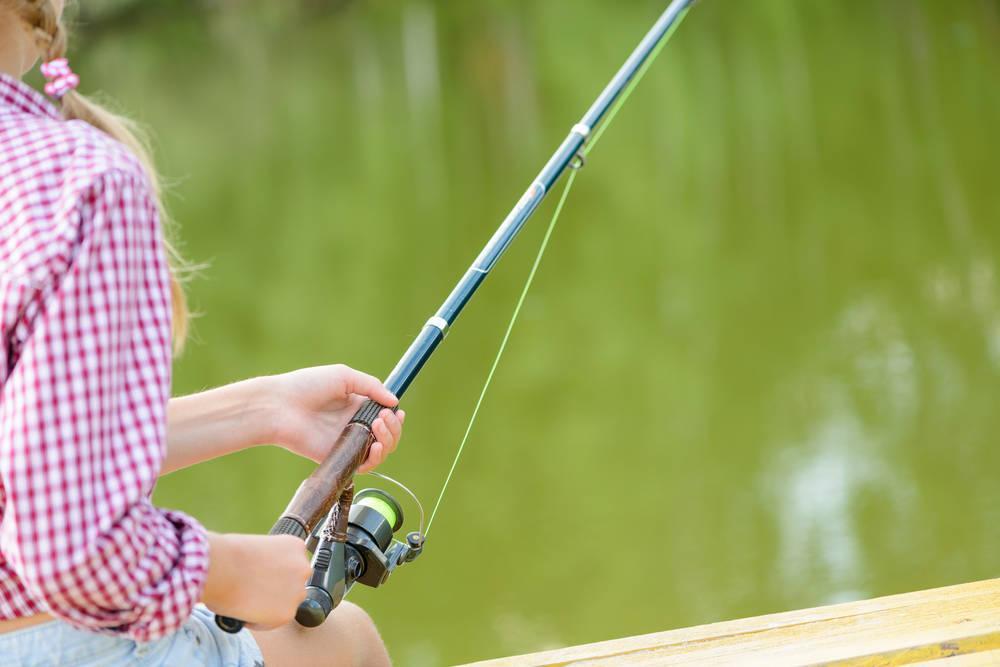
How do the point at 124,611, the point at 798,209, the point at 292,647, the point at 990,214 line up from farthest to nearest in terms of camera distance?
the point at 798,209 → the point at 990,214 → the point at 292,647 → the point at 124,611

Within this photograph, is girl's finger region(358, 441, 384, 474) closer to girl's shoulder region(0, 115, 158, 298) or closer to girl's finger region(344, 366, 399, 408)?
girl's finger region(344, 366, 399, 408)

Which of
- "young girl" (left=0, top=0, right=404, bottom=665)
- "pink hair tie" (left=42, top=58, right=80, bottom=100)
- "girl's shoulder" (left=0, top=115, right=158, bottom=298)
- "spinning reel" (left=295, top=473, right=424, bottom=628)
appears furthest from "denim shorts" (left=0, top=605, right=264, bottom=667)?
"pink hair tie" (left=42, top=58, right=80, bottom=100)

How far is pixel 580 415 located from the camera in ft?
15.2

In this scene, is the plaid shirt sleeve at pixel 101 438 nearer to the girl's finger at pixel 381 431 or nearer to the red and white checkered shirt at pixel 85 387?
the red and white checkered shirt at pixel 85 387

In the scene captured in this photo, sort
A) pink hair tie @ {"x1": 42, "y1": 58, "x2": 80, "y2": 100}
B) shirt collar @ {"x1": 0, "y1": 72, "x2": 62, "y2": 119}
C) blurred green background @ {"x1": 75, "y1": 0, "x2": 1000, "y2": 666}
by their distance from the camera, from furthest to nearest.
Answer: blurred green background @ {"x1": 75, "y1": 0, "x2": 1000, "y2": 666}
pink hair tie @ {"x1": 42, "y1": 58, "x2": 80, "y2": 100}
shirt collar @ {"x1": 0, "y1": 72, "x2": 62, "y2": 119}

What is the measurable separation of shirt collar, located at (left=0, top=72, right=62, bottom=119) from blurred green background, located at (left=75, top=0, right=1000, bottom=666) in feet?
8.42

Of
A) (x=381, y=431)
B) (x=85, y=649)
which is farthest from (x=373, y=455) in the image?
(x=85, y=649)

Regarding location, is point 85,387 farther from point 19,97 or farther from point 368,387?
point 368,387

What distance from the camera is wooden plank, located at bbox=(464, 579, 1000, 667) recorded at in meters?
1.24

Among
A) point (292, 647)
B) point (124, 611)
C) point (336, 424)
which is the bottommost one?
point (292, 647)

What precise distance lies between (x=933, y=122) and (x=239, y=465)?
495cm

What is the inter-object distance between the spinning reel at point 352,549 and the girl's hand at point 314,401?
0.19 feet

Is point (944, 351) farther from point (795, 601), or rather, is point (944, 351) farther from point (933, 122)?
point (933, 122)

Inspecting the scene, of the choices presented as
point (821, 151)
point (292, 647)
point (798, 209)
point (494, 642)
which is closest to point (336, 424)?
point (292, 647)
